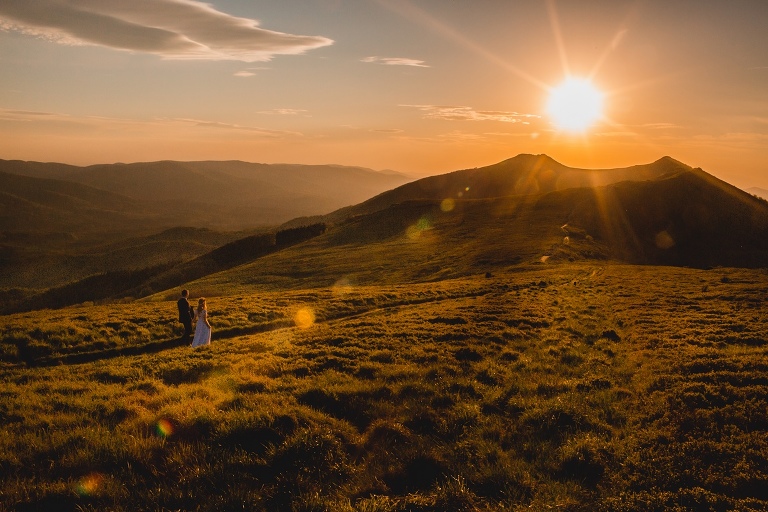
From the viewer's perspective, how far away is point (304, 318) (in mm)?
28422

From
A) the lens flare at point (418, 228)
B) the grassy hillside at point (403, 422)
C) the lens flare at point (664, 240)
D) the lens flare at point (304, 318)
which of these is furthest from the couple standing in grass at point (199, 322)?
the lens flare at point (664, 240)

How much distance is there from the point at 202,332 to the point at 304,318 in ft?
26.1

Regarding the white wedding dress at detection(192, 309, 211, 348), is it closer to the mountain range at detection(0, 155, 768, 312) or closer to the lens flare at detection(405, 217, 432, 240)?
the mountain range at detection(0, 155, 768, 312)

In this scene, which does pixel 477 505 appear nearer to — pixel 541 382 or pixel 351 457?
pixel 351 457

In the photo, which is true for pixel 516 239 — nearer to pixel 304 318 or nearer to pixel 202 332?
pixel 304 318

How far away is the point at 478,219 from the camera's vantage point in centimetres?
9862

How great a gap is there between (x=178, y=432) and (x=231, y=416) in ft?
3.28

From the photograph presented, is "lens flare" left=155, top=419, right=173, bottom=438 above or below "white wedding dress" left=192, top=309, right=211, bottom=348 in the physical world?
above

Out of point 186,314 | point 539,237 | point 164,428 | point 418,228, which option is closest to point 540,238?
point 539,237

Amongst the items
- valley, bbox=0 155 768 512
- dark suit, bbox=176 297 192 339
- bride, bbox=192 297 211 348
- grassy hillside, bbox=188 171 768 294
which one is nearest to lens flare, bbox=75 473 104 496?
valley, bbox=0 155 768 512

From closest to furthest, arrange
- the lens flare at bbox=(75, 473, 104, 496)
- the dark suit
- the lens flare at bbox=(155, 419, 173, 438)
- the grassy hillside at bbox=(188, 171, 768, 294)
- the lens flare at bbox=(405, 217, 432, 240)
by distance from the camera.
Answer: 1. the lens flare at bbox=(75, 473, 104, 496)
2. the lens flare at bbox=(155, 419, 173, 438)
3. the dark suit
4. the grassy hillside at bbox=(188, 171, 768, 294)
5. the lens flare at bbox=(405, 217, 432, 240)

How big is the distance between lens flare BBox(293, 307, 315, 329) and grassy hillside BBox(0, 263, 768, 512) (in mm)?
6120

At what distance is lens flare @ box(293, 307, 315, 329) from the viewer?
87.4 feet

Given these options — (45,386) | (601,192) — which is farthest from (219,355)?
(601,192)
